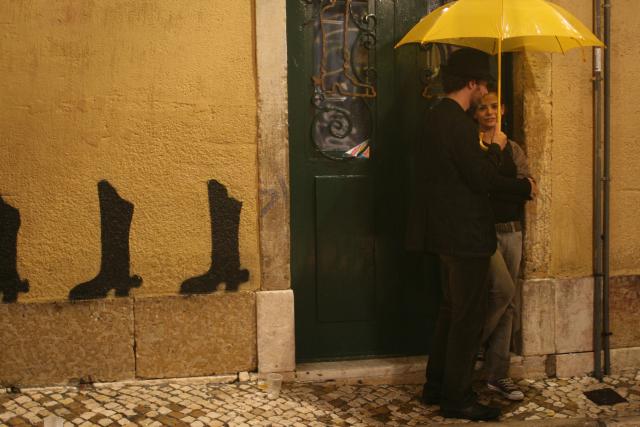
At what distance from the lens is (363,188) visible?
4.81 meters

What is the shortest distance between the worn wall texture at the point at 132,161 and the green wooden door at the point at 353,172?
0.40 metres

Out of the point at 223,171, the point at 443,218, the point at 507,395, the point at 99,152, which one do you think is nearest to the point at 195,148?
the point at 223,171

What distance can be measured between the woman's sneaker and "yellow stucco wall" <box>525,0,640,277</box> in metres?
0.84

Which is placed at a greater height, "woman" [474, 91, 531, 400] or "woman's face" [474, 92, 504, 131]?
"woman's face" [474, 92, 504, 131]

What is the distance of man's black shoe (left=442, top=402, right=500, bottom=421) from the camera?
404 centimetres

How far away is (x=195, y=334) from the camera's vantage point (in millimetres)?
4461

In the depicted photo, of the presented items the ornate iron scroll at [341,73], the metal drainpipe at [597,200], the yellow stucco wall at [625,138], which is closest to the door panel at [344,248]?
the ornate iron scroll at [341,73]

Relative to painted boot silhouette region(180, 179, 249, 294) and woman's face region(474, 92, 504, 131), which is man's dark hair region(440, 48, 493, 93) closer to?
woman's face region(474, 92, 504, 131)

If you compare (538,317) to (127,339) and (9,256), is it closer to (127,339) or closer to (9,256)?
(127,339)

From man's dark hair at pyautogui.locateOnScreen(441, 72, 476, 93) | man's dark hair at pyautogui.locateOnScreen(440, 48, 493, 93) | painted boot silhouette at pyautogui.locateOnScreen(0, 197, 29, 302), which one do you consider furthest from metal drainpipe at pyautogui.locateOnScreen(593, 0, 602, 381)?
painted boot silhouette at pyautogui.locateOnScreen(0, 197, 29, 302)

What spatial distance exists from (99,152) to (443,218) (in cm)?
221

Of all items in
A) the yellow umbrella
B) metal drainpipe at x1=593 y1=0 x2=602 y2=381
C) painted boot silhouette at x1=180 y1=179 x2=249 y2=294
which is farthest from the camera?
metal drainpipe at x1=593 y1=0 x2=602 y2=381

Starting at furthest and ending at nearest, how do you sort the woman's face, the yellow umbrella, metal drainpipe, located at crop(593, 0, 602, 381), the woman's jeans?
metal drainpipe, located at crop(593, 0, 602, 381) < the woman's face < the woman's jeans < the yellow umbrella

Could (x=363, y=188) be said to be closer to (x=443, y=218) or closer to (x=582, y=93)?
(x=443, y=218)
